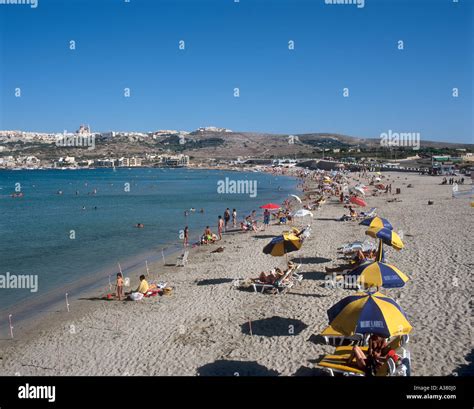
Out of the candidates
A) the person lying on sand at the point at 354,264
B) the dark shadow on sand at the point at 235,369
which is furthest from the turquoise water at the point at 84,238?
the dark shadow on sand at the point at 235,369

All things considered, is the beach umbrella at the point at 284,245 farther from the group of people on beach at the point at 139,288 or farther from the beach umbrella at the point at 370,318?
the beach umbrella at the point at 370,318

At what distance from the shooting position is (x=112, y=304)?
457 inches

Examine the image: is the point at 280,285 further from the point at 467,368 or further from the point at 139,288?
the point at 467,368

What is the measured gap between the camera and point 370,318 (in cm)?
623

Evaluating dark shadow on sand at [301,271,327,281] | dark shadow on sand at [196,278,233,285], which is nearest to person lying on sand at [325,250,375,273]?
dark shadow on sand at [301,271,327,281]

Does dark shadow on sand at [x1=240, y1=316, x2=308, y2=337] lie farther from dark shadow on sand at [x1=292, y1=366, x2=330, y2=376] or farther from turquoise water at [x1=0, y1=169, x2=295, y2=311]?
turquoise water at [x1=0, y1=169, x2=295, y2=311]

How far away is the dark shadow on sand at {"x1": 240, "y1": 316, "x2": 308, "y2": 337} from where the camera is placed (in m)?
8.47

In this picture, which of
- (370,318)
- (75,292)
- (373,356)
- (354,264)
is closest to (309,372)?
(373,356)

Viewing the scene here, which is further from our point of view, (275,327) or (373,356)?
(275,327)

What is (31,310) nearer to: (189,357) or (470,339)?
(189,357)

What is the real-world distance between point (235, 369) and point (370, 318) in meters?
2.41

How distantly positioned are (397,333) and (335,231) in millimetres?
13726
